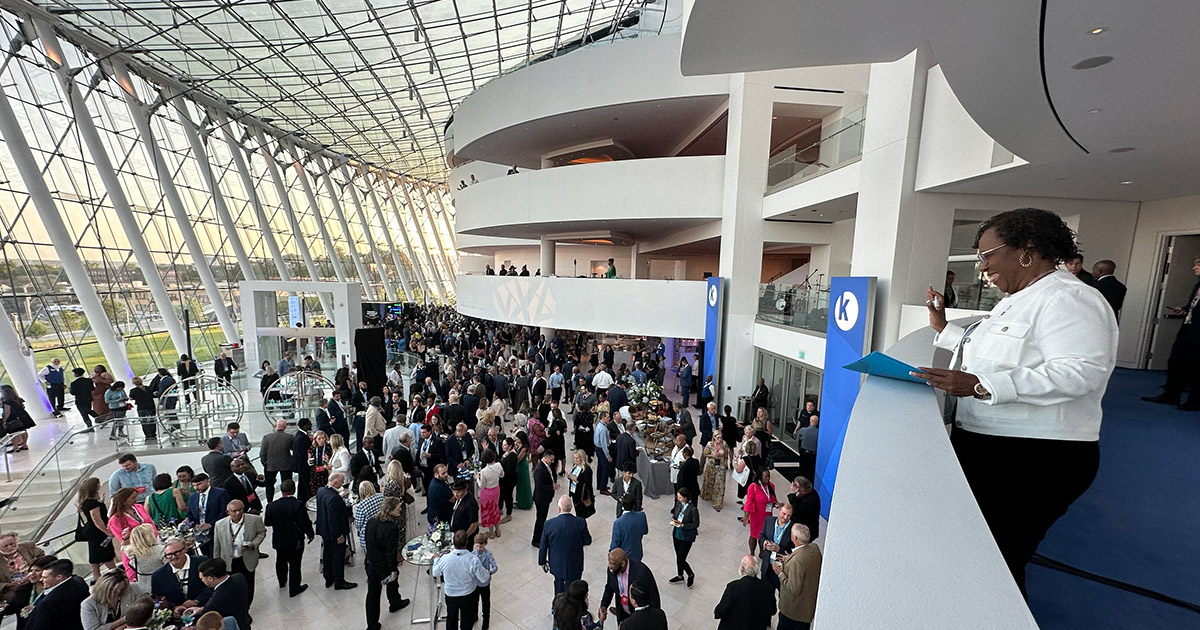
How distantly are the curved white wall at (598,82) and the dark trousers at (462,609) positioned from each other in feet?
45.4

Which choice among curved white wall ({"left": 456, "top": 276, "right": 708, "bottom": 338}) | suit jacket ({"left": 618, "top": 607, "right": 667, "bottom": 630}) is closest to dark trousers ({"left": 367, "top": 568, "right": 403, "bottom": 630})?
suit jacket ({"left": 618, "top": 607, "right": 667, "bottom": 630})

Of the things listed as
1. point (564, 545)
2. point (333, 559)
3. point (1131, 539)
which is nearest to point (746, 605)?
point (564, 545)

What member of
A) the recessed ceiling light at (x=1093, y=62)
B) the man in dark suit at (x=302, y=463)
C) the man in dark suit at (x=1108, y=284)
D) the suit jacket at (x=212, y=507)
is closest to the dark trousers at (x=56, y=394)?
the man in dark suit at (x=302, y=463)

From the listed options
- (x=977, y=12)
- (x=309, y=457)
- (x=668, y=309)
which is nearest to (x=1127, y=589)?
(x=977, y=12)

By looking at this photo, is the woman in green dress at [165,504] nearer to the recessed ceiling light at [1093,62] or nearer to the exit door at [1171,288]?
the recessed ceiling light at [1093,62]

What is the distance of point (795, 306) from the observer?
11.8 metres

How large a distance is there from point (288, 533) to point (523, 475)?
3574mm

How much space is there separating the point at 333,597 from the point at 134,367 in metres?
19.2

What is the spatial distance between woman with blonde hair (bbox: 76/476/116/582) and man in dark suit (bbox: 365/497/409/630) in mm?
3656

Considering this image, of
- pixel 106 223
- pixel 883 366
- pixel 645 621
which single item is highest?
pixel 106 223

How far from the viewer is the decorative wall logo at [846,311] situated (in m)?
8.74

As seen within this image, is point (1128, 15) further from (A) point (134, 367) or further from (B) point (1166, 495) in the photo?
(A) point (134, 367)

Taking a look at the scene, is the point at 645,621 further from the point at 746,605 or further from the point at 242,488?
the point at 242,488

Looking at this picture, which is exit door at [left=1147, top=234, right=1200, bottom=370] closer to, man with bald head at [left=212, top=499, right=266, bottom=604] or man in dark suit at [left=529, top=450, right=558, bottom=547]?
man in dark suit at [left=529, top=450, right=558, bottom=547]
